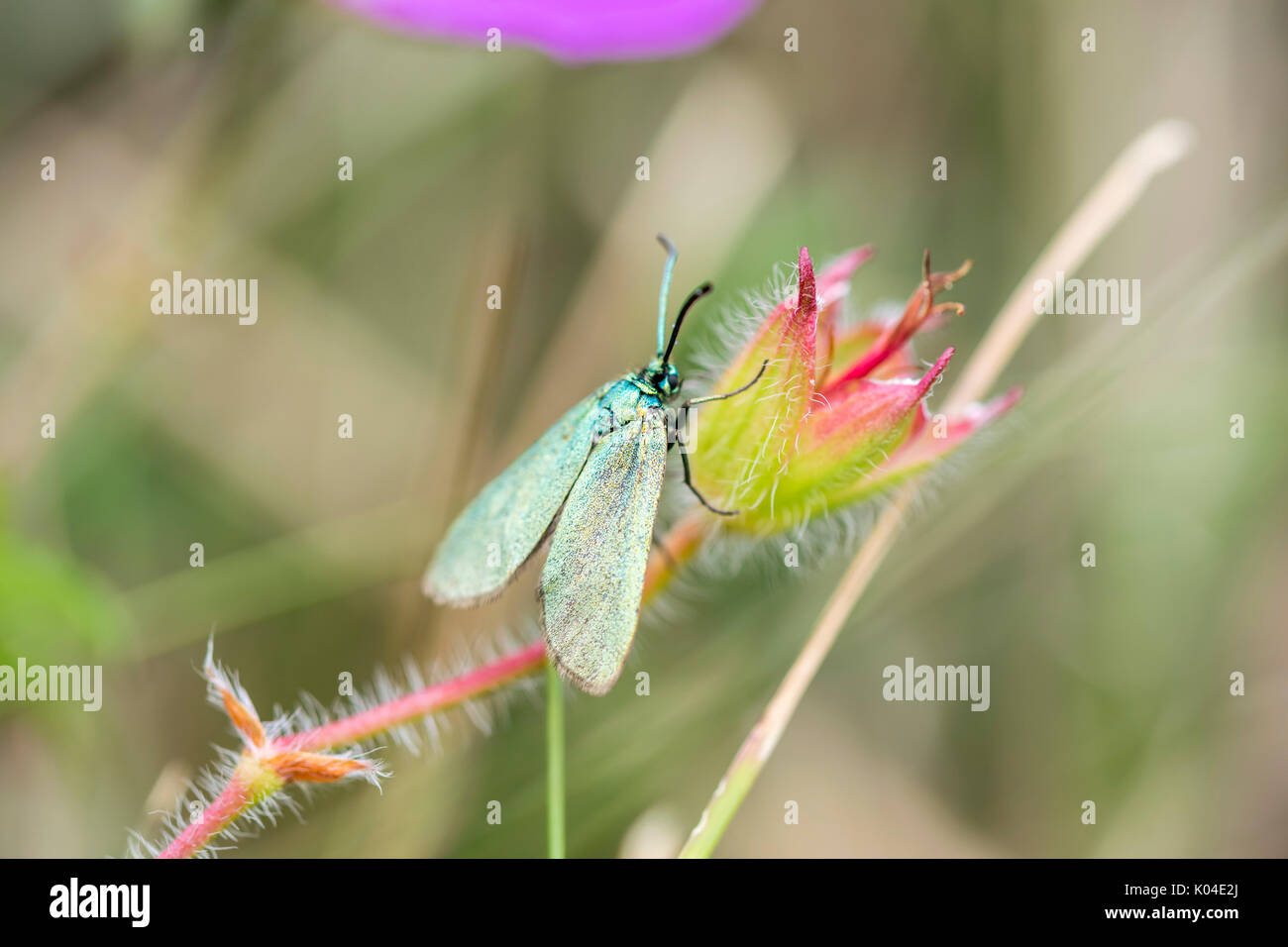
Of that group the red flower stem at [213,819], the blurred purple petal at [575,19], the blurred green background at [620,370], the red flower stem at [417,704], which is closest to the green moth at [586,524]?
the red flower stem at [417,704]

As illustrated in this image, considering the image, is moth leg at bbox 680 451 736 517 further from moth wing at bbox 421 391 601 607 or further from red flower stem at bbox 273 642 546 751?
red flower stem at bbox 273 642 546 751

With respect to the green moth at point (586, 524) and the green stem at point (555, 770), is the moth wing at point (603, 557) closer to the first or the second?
the green moth at point (586, 524)

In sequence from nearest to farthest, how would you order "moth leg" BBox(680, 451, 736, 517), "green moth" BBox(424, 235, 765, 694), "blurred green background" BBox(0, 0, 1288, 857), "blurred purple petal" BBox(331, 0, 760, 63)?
1. "green moth" BBox(424, 235, 765, 694)
2. "moth leg" BBox(680, 451, 736, 517)
3. "blurred purple petal" BBox(331, 0, 760, 63)
4. "blurred green background" BBox(0, 0, 1288, 857)

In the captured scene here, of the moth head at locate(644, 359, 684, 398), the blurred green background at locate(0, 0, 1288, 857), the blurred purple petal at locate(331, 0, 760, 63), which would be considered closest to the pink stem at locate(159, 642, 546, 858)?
the moth head at locate(644, 359, 684, 398)

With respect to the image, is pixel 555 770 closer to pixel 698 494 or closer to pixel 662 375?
pixel 698 494

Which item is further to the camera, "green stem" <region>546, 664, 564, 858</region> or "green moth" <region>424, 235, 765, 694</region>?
"green stem" <region>546, 664, 564, 858</region>

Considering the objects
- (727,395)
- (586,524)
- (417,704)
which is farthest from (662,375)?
(417,704)
